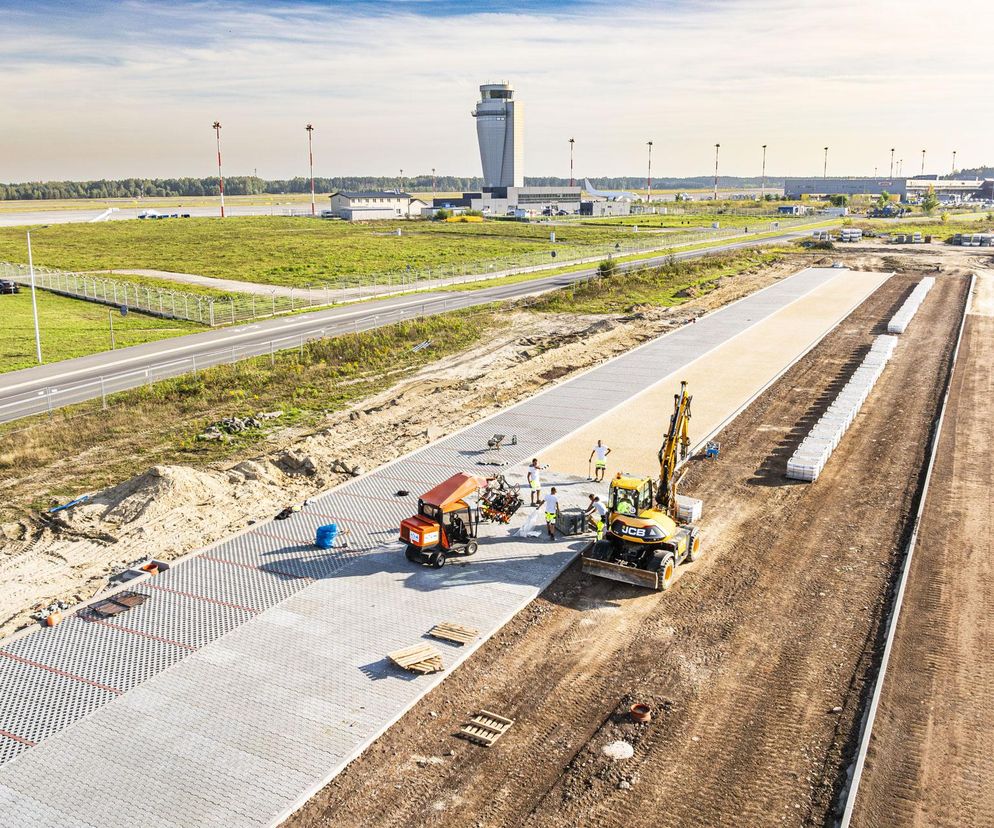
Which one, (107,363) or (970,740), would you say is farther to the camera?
(107,363)

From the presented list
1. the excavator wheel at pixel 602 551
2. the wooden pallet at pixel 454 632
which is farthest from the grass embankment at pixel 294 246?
the wooden pallet at pixel 454 632

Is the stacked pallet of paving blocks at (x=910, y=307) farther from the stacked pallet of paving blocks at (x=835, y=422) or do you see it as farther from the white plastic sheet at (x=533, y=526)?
the white plastic sheet at (x=533, y=526)

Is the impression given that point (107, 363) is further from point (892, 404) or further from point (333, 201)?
point (333, 201)

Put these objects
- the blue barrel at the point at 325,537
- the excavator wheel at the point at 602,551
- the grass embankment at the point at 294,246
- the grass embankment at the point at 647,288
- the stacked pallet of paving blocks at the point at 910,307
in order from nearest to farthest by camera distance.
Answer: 1. the excavator wheel at the point at 602,551
2. the blue barrel at the point at 325,537
3. the stacked pallet of paving blocks at the point at 910,307
4. the grass embankment at the point at 647,288
5. the grass embankment at the point at 294,246

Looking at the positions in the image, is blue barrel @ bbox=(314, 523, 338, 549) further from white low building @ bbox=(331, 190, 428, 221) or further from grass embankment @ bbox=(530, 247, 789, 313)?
white low building @ bbox=(331, 190, 428, 221)

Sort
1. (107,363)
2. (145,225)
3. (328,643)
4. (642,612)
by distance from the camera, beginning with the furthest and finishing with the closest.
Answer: (145,225) → (107,363) → (642,612) → (328,643)

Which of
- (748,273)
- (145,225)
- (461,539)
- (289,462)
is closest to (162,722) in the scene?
(461,539)

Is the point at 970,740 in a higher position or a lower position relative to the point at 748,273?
lower
